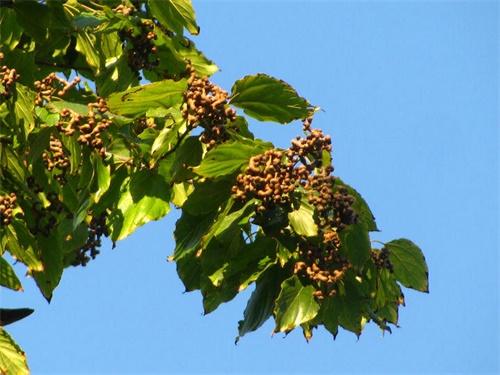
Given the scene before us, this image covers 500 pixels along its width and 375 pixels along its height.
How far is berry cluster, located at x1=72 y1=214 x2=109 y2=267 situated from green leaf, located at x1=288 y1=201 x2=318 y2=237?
157 centimetres

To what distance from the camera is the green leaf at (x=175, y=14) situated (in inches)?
312

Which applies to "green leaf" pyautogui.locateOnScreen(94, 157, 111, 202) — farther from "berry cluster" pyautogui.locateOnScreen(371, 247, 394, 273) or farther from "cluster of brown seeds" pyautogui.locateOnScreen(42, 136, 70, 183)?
"berry cluster" pyautogui.locateOnScreen(371, 247, 394, 273)

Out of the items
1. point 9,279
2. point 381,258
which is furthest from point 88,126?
point 381,258

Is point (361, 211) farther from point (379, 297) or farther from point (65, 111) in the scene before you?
point (65, 111)

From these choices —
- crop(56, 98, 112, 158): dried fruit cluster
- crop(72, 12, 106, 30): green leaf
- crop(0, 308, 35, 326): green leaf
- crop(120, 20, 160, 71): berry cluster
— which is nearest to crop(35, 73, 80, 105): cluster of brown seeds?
crop(56, 98, 112, 158): dried fruit cluster

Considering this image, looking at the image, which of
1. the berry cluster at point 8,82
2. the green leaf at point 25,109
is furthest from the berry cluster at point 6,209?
the berry cluster at point 8,82

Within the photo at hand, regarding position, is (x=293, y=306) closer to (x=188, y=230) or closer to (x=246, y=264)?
(x=246, y=264)

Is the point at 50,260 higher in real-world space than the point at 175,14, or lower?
lower

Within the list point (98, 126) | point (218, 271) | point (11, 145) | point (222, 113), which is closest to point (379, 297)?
point (218, 271)

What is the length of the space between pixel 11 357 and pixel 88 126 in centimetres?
155

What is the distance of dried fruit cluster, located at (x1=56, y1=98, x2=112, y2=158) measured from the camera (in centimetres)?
690

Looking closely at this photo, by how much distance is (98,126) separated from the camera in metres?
6.93

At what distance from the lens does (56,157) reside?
283 inches

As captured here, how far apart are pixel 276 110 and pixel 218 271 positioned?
1183 mm
